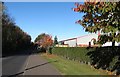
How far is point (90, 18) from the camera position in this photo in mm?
15703

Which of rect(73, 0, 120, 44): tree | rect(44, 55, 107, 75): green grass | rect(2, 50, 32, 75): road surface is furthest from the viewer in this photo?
rect(2, 50, 32, 75): road surface

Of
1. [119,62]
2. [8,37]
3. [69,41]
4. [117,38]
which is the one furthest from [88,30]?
[69,41]

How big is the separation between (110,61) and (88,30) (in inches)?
205

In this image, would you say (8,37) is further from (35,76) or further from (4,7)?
(35,76)

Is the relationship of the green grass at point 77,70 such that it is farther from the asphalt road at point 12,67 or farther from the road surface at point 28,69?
the asphalt road at point 12,67

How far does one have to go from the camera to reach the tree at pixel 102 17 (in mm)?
13695

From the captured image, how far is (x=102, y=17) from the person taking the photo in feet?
49.3

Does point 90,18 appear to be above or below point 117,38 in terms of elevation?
above

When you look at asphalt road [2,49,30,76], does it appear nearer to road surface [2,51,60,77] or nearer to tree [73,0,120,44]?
road surface [2,51,60,77]

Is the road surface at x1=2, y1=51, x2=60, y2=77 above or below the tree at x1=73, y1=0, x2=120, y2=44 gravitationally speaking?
below

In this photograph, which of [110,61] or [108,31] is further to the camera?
[110,61]

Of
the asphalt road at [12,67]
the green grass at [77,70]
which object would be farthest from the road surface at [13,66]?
the green grass at [77,70]

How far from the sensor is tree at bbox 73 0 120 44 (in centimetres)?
1370

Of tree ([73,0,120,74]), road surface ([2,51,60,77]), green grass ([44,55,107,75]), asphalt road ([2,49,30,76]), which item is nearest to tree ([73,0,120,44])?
tree ([73,0,120,74])
